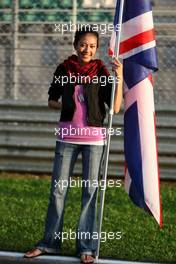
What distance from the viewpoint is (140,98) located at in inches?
242

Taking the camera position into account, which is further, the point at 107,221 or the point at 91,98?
the point at 107,221

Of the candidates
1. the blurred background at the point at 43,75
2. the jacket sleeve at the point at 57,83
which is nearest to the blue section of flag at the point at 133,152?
the jacket sleeve at the point at 57,83

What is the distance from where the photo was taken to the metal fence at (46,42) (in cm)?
1066

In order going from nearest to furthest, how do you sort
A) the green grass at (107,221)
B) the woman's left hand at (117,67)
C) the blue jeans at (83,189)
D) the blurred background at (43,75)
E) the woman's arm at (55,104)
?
the woman's left hand at (117,67)
the blue jeans at (83,189)
the woman's arm at (55,104)
the green grass at (107,221)
the blurred background at (43,75)

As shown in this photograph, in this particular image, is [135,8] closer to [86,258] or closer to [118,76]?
[118,76]

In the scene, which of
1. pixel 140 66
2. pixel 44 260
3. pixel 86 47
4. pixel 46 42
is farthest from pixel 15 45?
pixel 44 260

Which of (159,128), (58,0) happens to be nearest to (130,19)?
(159,128)

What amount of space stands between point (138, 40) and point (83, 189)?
1225 mm

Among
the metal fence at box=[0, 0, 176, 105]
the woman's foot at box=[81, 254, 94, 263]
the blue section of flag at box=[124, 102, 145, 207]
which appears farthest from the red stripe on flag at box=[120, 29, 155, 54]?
the metal fence at box=[0, 0, 176, 105]

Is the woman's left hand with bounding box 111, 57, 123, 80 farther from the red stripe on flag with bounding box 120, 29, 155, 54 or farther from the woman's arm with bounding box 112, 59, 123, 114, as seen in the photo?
the red stripe on flag with bounding box 120, 29, 155, 54

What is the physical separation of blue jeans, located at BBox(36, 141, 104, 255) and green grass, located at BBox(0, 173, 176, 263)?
416 millimetres

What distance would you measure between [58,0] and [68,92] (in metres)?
5.22

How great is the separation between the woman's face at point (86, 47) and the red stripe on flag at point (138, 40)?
0.81 ft

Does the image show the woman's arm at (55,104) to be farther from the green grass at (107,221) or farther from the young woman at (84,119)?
the green grass at (107,221)
